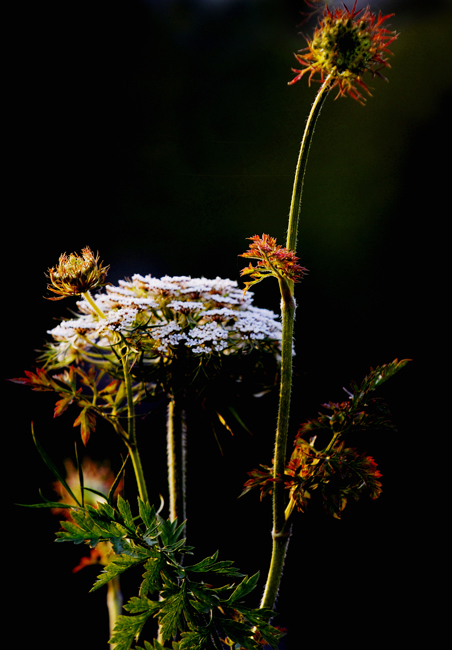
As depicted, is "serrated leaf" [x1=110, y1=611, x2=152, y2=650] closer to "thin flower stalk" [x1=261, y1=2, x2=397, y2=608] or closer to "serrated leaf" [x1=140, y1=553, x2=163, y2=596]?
"serrated leaf" [x1=140, y1=553, x2=163, y2=596]

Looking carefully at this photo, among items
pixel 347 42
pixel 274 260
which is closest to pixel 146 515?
pixel 274 260

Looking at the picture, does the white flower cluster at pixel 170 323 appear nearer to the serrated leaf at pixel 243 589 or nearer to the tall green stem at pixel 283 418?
the tall green stem at pixel 283 418

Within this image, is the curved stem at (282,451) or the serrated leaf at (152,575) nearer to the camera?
the serrated leaf at (152,575)

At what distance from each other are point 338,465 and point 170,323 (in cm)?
26

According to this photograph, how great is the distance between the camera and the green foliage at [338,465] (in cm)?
52

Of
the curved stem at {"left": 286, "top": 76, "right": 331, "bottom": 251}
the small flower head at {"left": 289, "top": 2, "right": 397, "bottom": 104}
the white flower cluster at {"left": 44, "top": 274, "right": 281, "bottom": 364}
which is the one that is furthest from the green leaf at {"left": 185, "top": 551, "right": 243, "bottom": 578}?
the small flower head at {"left": 289, "top": 2, "right": 397, "bottom": 104}

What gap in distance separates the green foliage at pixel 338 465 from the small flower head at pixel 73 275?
295 millimetres

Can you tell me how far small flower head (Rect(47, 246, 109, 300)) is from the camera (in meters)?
0.54

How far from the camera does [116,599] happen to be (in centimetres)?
74

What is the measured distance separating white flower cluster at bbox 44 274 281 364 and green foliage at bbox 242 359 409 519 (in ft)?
0.46

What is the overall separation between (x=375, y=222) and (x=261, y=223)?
322 mm

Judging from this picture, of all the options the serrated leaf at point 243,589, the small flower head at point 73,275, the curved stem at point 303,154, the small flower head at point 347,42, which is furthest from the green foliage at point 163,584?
the small flower head at point 347,42

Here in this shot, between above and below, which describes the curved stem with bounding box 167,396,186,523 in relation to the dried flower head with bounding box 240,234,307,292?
below

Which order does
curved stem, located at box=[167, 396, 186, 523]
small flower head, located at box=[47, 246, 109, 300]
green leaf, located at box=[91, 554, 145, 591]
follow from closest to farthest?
green leaf, located at box=[91, 554, 145, 591] < small flower head, located at box=[47, 246, 109, 300] < curved stem, located at box=[167, 396, 186, 523]
